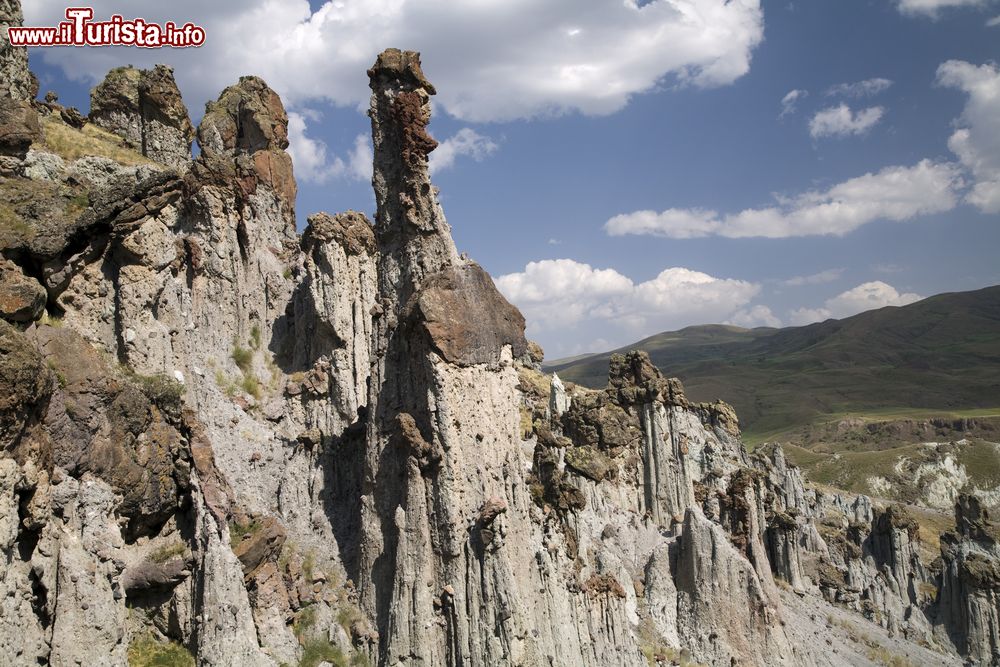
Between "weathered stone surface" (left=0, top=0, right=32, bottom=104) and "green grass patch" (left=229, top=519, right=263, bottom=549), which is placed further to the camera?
"weathered stone surface" (left=0, top=0, right=32, bottom=104)

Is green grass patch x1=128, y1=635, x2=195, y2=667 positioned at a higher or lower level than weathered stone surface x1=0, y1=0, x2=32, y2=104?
lower

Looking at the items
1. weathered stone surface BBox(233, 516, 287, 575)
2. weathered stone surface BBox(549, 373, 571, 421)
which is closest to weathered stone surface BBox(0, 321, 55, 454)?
weathered stone surface BBox(233, 516, 287, 575)

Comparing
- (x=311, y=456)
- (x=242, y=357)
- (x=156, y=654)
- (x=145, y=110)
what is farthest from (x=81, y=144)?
(x=156, y=654)

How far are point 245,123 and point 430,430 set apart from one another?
64.8ft

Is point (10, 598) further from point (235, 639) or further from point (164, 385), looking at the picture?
point (164, 385)

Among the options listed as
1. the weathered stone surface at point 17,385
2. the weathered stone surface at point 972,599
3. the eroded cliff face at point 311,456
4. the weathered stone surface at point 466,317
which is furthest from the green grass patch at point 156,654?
the weathered stone surface at point 972,599

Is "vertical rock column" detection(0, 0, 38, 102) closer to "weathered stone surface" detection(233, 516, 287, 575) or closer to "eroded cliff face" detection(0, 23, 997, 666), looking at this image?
"eroded cliff face" detection(0, 23, 997, 666)

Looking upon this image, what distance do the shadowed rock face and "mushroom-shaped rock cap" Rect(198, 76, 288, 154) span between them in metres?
2.81

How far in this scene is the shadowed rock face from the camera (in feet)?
105

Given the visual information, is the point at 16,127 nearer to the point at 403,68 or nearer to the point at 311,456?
the point at 403,68

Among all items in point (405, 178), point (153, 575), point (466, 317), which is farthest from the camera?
point (405, 178)

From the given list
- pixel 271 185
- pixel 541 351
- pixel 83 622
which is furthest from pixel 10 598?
pixel 541 351

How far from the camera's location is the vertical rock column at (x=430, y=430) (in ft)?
55.5

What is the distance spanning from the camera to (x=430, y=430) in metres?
18.0
